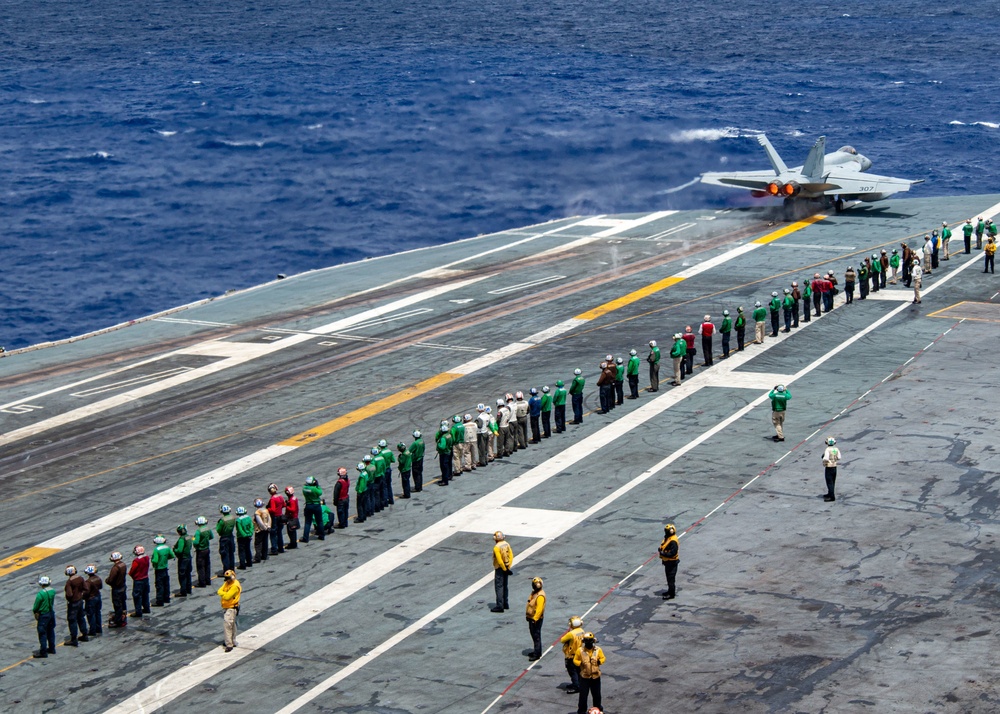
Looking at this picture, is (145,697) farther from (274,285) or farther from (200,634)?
(274,285)

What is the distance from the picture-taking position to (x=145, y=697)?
2391 centimetres

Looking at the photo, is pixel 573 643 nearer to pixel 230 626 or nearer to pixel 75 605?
pixel 230 626

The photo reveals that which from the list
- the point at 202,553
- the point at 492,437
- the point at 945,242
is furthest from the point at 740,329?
the point at 202,553

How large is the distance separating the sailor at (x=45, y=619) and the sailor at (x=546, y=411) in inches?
631

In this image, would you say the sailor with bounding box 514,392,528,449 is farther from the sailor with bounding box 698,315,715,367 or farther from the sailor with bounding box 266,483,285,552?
the sailor with bounding box 698,315,715,367

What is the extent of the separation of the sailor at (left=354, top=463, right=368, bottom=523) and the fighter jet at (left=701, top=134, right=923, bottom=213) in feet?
143

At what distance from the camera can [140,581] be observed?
27.4 meters

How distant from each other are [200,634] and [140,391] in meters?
21.4

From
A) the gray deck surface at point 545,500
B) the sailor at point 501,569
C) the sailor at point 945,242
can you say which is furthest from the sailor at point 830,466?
the sailor at point 945,242

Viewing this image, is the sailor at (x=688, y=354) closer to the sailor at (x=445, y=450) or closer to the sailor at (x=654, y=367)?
the sailor at (x=654, y=367)

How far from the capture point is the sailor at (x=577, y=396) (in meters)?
38.7

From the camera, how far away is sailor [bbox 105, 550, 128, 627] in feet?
88.4

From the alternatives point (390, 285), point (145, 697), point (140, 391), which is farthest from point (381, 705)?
point (390, 285)

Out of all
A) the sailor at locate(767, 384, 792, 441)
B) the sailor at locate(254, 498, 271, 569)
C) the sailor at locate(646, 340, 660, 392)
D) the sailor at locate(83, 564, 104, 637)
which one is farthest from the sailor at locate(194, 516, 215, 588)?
the sailor at locate(646, 340, 660, 392)
